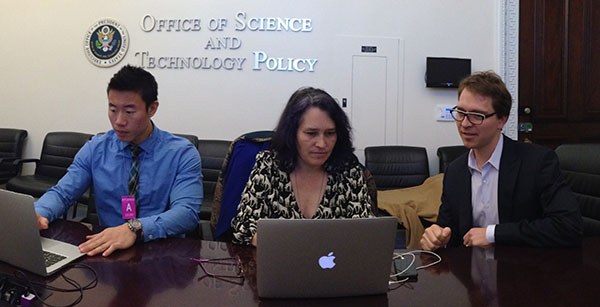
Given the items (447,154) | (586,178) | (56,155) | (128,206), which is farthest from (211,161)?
(586,178)

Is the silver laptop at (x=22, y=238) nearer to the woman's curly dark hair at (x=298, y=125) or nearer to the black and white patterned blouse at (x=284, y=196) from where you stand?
the black and white patterned blouse at (x=284, y=196)

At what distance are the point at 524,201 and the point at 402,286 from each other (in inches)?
32.6

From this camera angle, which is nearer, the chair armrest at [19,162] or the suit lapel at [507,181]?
the suit lapel at [507,181]

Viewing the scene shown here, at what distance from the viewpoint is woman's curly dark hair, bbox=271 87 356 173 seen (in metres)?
1.73

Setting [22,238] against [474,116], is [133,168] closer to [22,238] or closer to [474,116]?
[22,238]

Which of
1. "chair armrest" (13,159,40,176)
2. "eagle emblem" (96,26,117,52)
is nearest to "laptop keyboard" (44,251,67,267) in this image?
"chair armrest" (13,159,40,176)

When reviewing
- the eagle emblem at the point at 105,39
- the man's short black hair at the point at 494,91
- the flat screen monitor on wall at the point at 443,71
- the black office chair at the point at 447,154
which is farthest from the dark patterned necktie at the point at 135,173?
the flat screen monitor on wall at the point at 443,71

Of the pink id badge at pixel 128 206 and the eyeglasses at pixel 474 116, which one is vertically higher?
the eyeglasses at pixel 474 116

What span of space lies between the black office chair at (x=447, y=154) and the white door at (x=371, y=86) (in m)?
0.48

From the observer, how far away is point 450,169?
1.91 metres

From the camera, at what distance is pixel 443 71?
460 cm

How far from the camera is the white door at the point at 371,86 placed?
4572 millimetres

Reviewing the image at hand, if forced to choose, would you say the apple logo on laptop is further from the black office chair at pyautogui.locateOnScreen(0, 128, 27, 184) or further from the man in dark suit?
the black office chair at pyautogui.locateOnScreen(0, 128, 27, 184)

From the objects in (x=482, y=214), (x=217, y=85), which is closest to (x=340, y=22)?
(x=217, y=85)
